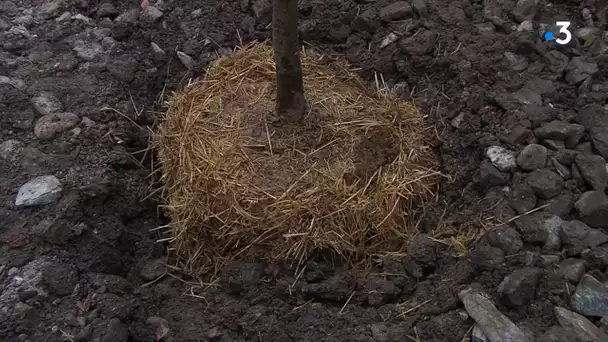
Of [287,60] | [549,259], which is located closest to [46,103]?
[287,60]

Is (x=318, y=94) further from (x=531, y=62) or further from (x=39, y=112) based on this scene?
(x=39, y=112)

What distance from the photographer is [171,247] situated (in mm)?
2324

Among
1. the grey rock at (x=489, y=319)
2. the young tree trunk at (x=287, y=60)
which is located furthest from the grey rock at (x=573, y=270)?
the young tree trunk at (x=287, y=60)

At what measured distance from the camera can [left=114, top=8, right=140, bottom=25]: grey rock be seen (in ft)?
9.29

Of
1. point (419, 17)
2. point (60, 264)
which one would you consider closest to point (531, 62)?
point (419, 17)

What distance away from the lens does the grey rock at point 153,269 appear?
87.4 inches

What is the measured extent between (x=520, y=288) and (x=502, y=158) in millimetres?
553

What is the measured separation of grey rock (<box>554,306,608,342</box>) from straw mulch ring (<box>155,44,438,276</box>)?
0.57m

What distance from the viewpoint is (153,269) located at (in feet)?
7.35

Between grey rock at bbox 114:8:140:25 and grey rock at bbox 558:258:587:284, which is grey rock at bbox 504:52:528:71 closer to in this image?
grey rock at bbox 558:258:587:284

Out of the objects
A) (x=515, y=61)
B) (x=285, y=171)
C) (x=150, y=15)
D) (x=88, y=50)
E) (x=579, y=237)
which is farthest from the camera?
(x=150, y=15)

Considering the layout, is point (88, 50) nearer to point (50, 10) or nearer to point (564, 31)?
point (50, 10)

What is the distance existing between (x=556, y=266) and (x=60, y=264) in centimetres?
149

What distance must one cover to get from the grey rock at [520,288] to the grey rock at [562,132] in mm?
596
